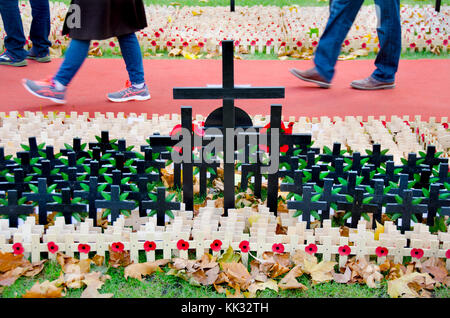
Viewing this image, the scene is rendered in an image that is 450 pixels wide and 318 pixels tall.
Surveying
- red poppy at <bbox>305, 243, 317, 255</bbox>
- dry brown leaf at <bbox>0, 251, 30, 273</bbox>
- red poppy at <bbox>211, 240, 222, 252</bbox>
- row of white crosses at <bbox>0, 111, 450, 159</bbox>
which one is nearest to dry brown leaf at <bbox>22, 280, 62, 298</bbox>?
dry brown leaf at <bbox>0, 251, 30, 273</bbox>

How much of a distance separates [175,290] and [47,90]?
2.86 meters

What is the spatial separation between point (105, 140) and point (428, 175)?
1833 millimetres

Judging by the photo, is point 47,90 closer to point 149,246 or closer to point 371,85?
point 149,246

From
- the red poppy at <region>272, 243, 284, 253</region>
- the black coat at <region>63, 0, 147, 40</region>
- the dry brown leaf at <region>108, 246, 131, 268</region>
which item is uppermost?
the black coat at <region>63, 0, 147, 40</region>

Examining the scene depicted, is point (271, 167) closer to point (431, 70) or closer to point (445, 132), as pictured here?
point (445, 132)

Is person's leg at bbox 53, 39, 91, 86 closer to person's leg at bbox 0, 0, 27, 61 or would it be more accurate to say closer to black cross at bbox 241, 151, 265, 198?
person's leg at bbox 0, 0, 27, 61

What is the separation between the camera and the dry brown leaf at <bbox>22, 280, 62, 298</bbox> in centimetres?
241

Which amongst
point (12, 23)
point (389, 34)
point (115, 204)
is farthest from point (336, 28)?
point (12, 23)

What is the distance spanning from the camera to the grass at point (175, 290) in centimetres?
250

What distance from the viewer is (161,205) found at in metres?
2.91

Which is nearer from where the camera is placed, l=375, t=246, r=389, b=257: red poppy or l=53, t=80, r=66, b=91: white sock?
l=375, t=246, r=389, b=257: red poppy

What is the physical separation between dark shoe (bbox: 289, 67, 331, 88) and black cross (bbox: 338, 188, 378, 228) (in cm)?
296

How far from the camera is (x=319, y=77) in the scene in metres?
5.70
